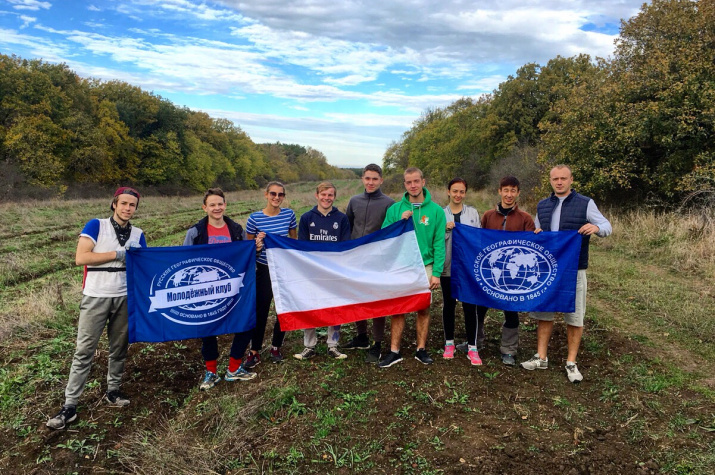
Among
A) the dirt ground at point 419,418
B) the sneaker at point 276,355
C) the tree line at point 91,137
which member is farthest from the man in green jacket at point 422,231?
the tree line at point 91,137

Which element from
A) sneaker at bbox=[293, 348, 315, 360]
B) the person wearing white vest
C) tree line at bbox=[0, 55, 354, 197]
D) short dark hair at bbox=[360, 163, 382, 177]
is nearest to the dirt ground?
sneaker at bbox=[293, 348, 315, 360]

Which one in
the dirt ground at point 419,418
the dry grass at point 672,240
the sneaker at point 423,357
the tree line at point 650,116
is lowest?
the dirt ground at point 419,418

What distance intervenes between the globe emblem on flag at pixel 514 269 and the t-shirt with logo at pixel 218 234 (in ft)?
9.96

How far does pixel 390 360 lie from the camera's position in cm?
528

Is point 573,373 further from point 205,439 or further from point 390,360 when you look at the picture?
point 205,439

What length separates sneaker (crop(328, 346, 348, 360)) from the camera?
545cm

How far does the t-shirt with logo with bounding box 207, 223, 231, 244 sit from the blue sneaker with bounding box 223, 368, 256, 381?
1517 millimetres

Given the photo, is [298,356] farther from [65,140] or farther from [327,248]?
[65,140]

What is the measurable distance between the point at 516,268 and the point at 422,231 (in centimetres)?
124

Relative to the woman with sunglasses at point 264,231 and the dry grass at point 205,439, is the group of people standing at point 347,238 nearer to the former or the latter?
the woman with sunglasses at point 264,231

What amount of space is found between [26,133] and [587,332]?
34665 millimetres

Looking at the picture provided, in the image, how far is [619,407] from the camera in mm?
4316

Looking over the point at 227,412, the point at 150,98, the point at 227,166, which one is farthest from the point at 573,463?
the point at 227,166

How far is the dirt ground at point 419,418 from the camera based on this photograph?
11.6 ft
